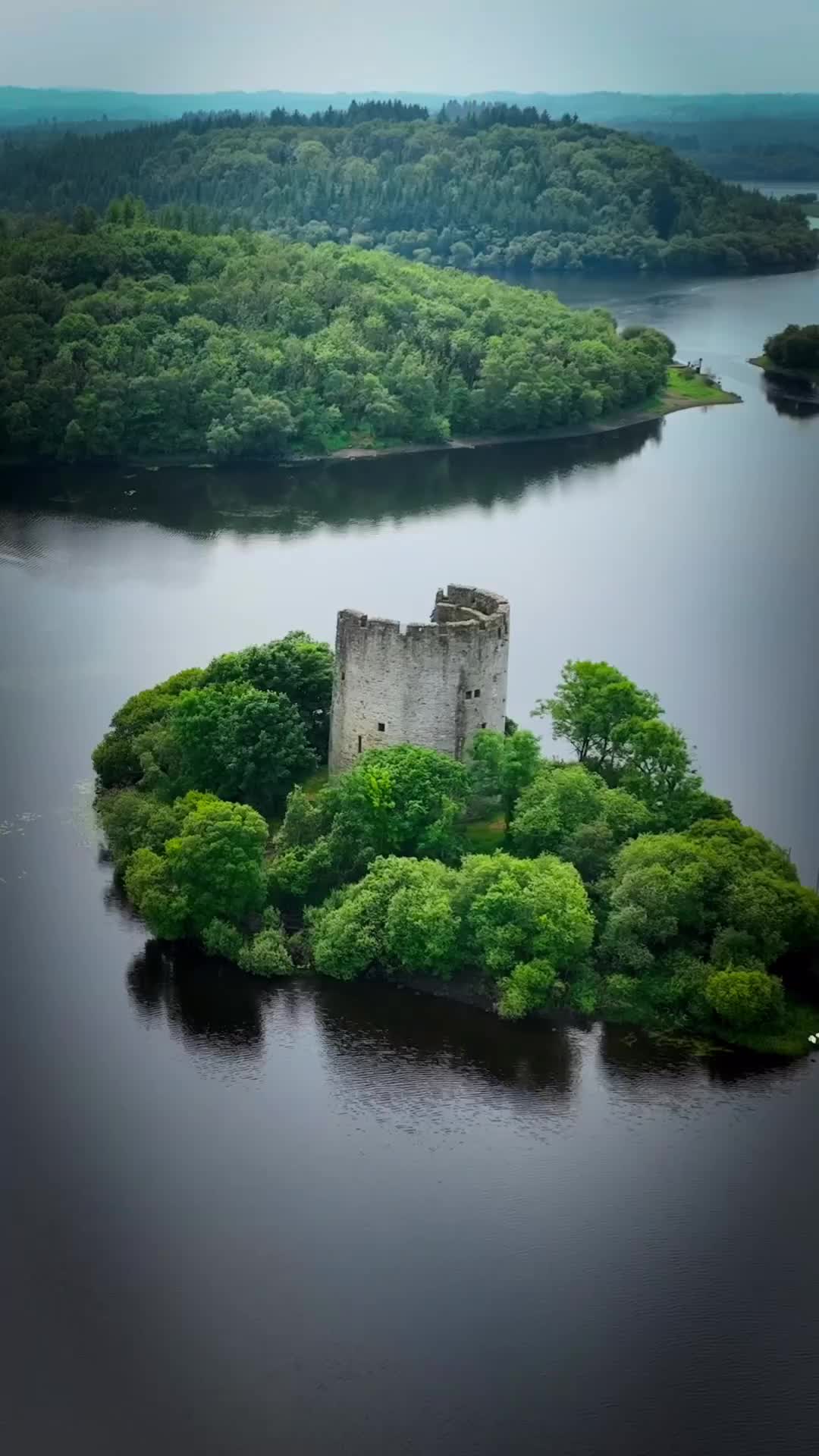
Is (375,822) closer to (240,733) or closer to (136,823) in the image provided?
(240,733)

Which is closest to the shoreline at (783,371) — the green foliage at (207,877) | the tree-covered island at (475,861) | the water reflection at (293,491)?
the water reflection at (293,491)

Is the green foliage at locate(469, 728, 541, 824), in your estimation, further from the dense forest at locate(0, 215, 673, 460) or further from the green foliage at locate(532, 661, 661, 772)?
the dense forest at locate(0, 215, 673, 460)


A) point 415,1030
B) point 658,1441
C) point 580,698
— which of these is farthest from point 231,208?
point 658,1441

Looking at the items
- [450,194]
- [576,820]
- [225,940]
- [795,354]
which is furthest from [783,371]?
[225,940]

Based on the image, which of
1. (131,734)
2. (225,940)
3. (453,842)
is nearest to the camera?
(225,940)

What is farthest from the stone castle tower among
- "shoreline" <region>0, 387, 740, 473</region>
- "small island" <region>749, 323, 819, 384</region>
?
"small island" <region>749, 323, 819, 384</region>

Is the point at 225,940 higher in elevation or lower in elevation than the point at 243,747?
lower
